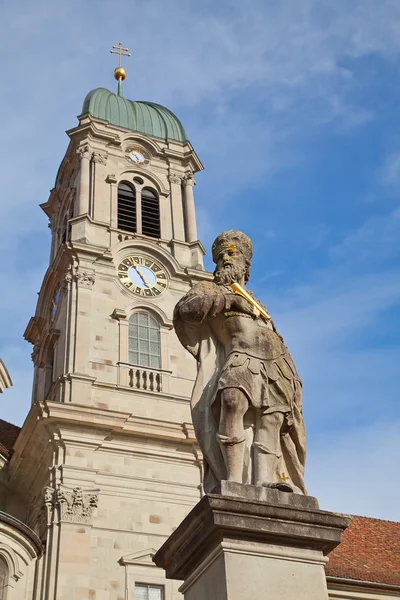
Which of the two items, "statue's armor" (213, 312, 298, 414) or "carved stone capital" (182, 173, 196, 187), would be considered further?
"carved stone capital" (182, 173, 196, 187)

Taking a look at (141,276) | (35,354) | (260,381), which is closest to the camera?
(260,381)

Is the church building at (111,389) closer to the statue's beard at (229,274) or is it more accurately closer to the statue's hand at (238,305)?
the statue's beard at (229,274)

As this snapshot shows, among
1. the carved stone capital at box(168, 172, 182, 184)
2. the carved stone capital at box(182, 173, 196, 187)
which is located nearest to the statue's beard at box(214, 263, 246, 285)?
the carved stone capital at box(168, 172, 182, 184)

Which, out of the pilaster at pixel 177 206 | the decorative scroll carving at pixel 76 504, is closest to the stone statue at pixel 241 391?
the decorative scroll carving at pixel 76 504

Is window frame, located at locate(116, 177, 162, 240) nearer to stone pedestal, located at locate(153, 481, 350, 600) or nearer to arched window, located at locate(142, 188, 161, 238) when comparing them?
arched window, located at locate(142, 188, 161, 238)

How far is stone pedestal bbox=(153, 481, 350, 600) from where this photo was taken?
5.77 meters

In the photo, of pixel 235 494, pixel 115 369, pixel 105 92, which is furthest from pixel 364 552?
pixel 105 92

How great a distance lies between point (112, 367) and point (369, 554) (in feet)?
31.9

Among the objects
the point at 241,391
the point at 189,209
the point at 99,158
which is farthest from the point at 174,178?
the point at 241,391

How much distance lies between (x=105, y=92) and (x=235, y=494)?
1320 inches

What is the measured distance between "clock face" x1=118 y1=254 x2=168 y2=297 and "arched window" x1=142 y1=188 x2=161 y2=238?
6.43 feet

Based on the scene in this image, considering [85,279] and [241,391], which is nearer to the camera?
[241,391]

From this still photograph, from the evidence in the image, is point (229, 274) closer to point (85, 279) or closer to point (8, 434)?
point (85, 279)

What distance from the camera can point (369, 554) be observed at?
80.4 feet
